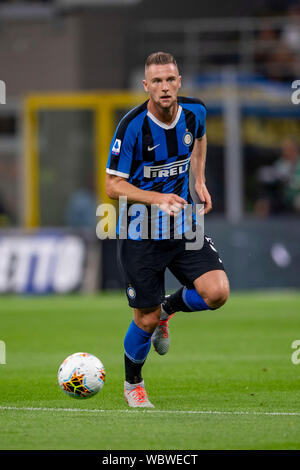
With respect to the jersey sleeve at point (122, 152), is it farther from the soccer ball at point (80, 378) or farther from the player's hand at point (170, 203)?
the soccer ball at point (80, 378)

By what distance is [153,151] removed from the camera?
23.6ft

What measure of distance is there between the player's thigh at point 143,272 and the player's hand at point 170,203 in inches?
17.7

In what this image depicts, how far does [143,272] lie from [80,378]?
83 cm

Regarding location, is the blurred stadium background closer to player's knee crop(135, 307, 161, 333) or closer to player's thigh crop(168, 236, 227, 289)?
player's thigh crop(168, 236, 227, 289)

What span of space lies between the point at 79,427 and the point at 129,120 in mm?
2143

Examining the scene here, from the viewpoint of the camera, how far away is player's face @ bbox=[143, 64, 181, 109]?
22.8 feet

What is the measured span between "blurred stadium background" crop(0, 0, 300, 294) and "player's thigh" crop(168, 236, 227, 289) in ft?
32.5

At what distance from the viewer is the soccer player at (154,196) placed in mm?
7023

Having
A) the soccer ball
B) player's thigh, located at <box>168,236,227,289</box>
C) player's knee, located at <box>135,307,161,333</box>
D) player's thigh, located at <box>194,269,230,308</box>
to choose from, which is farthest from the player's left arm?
the soccer ball

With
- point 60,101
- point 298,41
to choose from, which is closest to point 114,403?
point 60,101

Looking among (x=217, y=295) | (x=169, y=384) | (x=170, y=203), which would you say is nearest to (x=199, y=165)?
(x=170, y=203)

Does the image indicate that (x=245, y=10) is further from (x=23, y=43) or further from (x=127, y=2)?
(x=23, y=43)

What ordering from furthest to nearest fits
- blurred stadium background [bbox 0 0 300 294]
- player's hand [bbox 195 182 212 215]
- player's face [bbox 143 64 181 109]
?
1. blurred stadium background [bbox 0 0 300 294]
2. player's hand [bbox 195 182 212 215]
3. player's face [bbox 143 64 181 109]

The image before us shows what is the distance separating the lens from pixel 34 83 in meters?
23.8
